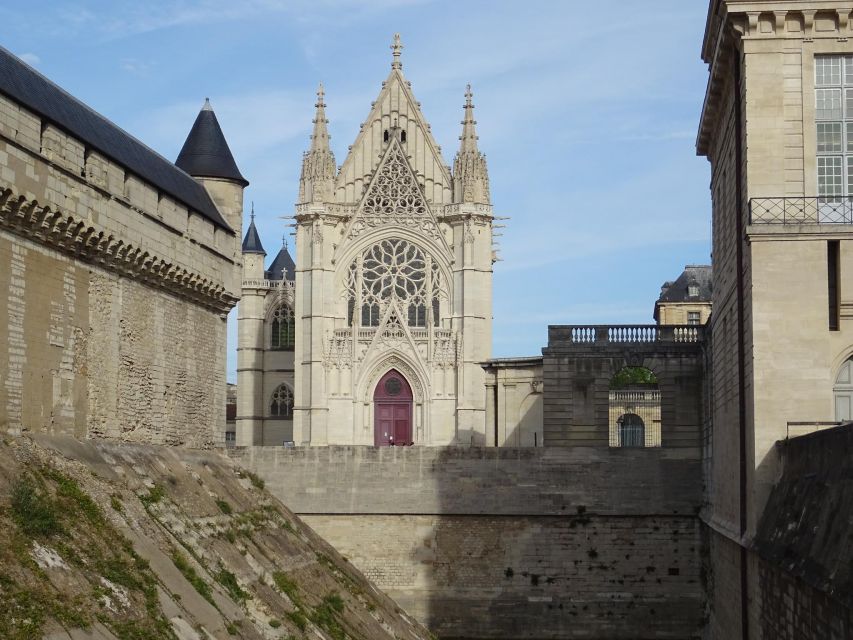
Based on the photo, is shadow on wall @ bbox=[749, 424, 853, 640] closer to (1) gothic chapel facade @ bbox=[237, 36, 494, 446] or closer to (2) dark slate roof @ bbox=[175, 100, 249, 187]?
(2) dark slate roof @ bbox=[175, 100, 249, 187]

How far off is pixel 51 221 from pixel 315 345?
3089cm

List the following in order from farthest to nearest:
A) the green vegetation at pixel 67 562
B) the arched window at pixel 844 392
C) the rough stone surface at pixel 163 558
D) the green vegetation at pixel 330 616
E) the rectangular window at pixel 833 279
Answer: the green vegetation at pixel 330 616 < the arched window at pixel 844 392 < the rectangular window at pixel 833 279 < the rough stone surface at pixel 163 558 < the green vegetation at pixel 67 562

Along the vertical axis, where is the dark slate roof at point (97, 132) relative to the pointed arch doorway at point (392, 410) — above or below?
above

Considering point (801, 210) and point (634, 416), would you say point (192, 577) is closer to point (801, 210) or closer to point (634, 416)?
point (801, 210)

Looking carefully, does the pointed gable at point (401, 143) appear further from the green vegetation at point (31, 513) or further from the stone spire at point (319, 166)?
the green vegetation at point (31, 513)

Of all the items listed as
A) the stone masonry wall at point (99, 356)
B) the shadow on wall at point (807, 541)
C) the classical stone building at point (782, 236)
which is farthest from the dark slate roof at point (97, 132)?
the shadow on wall at point (807, 541)

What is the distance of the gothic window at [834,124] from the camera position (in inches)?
780

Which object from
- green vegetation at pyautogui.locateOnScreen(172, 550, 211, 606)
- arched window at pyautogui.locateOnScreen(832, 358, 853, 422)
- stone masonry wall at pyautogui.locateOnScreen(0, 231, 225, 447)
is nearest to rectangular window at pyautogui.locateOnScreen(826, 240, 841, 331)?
arched window at pyautogui.locateOnScreen(832, 358, 853, 422)

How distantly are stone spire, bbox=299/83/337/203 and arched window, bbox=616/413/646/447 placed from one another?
16.5m

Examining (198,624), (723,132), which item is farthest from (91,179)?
(723,132)

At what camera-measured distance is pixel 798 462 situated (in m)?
16.9

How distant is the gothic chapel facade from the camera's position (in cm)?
5106

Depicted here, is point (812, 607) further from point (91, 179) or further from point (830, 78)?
point (91, 179)

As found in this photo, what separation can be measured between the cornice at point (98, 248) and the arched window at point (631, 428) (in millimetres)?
33012
